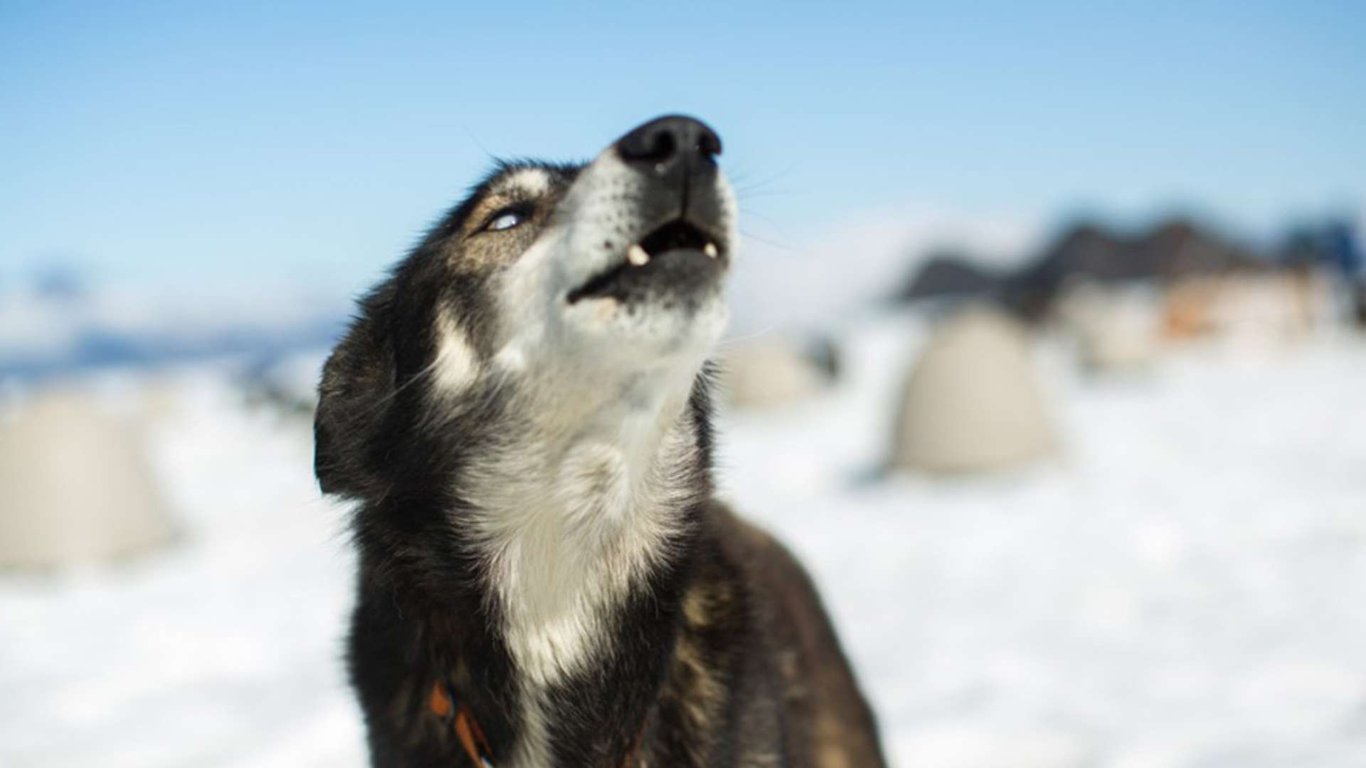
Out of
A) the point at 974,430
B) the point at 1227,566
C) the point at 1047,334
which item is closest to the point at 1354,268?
the point at 1047,334

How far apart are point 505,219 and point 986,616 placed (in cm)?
482

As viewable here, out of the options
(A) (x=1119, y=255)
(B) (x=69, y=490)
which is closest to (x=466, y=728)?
(B) (x=69, y=490)

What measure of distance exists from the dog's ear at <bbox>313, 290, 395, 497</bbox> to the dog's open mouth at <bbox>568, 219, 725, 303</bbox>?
2.72 feet

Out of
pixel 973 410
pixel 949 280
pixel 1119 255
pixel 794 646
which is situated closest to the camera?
pixel 794 646

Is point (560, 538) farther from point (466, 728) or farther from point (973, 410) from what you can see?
point (973, 410)

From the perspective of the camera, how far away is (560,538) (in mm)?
2477

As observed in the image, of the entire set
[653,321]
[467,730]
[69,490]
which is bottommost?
[467,730]

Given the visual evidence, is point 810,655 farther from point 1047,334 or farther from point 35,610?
point 1047,334

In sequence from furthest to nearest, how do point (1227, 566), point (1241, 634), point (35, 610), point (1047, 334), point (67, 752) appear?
point (1047, 334), point (35, 610), point (1227, 566), point (1241, 634), point (67, 752)

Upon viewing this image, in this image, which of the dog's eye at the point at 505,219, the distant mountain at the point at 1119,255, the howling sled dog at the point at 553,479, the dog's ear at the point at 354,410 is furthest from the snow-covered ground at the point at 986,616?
the distant mountain at the point at 1119,255

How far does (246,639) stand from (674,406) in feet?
18.9

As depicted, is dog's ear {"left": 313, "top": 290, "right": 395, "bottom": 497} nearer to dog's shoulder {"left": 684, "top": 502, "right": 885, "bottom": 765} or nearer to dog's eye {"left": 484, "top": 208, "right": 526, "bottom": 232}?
dog's eye {"left": 484, "top": 208, "right": 526, "bottom": 232}

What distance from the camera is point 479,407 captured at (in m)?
2.45

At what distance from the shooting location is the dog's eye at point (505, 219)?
2.58 meters
